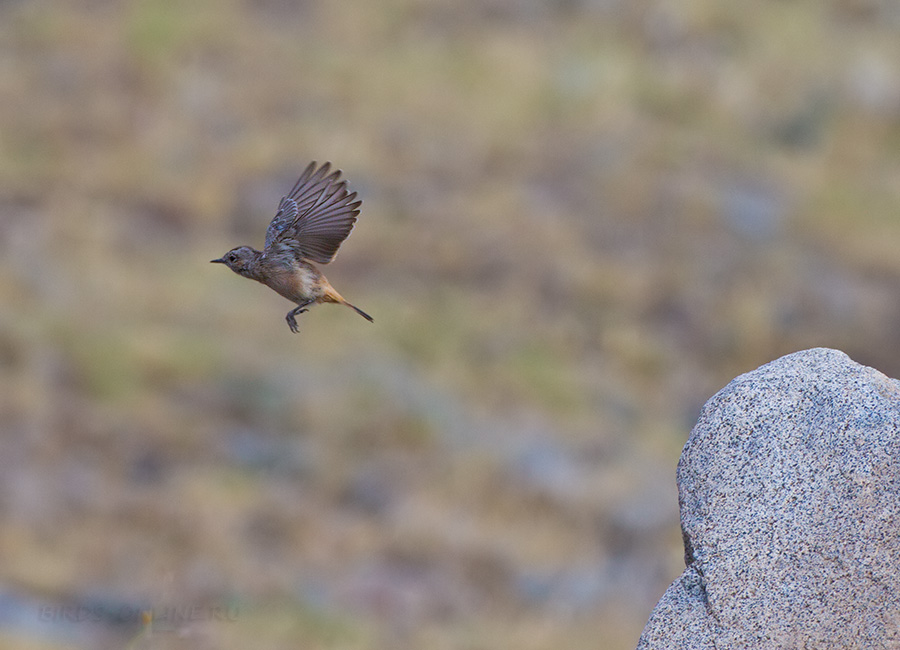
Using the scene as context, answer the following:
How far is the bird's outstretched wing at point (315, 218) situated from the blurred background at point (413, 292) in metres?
8.12

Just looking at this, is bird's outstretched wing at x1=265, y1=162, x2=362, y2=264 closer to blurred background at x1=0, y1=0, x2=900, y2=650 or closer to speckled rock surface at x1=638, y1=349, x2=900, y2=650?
speckled rock surface at x1=638, y1=349, x2=900, y2=650

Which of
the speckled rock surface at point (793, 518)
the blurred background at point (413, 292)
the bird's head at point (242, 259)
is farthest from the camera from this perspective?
the blurred background at point (413, 292)

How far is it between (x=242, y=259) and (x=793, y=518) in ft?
9.24

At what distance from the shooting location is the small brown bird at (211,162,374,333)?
6.60m

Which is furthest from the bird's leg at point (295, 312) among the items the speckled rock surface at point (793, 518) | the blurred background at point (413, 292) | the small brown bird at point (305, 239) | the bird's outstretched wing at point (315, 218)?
the blurred background at point (413, 292)

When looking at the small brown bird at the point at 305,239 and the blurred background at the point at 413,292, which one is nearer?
the small brown bird at the point at 305,239

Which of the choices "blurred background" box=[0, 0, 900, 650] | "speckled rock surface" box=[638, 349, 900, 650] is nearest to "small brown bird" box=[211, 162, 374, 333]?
"speckled rock surface" box=[638, 349, 900, 650]

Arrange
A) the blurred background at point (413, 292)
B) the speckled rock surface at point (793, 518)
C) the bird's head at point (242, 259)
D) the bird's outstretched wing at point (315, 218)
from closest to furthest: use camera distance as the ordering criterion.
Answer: the speckled rock surface at point (793, 518)
the bird's outstretched wing at point (315, 218)
the bird's head at point (242, 259)
the blurred background at point (413, 292)

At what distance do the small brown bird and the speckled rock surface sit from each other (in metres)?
1.91

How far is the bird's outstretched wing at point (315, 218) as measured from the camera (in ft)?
21.6

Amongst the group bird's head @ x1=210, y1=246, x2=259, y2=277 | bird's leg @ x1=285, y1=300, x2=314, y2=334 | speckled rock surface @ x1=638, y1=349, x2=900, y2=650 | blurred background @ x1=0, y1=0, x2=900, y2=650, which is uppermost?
blurred background @ x1=0, y1=0, x2=900, y2=650

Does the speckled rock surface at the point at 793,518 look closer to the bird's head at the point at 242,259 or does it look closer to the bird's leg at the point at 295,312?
the bird's leg at the point at 295,312

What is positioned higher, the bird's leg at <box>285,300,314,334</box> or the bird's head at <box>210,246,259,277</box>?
the bird's head at <box>210,246,259,277</box>

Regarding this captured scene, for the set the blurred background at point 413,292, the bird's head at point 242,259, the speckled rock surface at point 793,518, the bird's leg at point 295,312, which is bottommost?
the speckled rock surface at point 793,518
